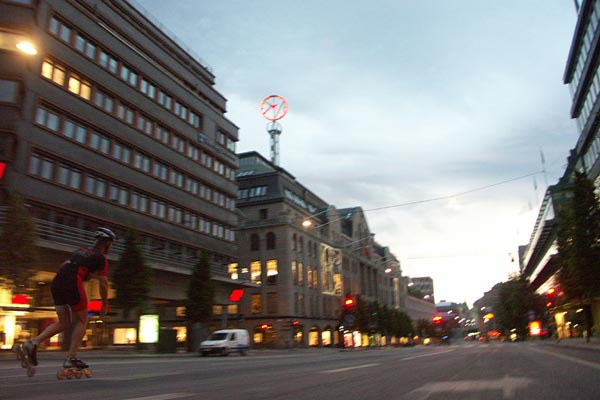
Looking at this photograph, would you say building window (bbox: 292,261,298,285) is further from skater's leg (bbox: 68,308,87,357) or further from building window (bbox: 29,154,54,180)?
skater's leg (bbox: 68,308,87,357)

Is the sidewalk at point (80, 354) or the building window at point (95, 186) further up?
the building window at point (95, 186)

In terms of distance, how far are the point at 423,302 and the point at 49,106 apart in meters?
135

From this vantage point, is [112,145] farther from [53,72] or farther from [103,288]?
[103,288]

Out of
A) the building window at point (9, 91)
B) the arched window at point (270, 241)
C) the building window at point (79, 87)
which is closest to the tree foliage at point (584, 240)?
the building window at point (79, 87)

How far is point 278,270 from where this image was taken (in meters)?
59.8

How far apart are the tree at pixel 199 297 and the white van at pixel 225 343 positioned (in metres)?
2.72

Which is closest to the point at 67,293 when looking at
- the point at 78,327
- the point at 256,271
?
the point at 78,327

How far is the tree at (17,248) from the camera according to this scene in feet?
71.5

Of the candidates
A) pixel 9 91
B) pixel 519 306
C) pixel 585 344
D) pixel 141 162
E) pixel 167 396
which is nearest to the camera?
pixel 167 396

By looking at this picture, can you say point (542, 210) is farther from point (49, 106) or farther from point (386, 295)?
point (49, 106)

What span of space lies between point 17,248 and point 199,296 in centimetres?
1518

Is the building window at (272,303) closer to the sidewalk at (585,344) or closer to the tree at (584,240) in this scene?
the sidewalk at (585,344)

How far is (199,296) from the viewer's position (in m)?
35.4

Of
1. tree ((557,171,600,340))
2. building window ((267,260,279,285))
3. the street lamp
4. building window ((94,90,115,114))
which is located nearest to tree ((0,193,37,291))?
the street lamp
